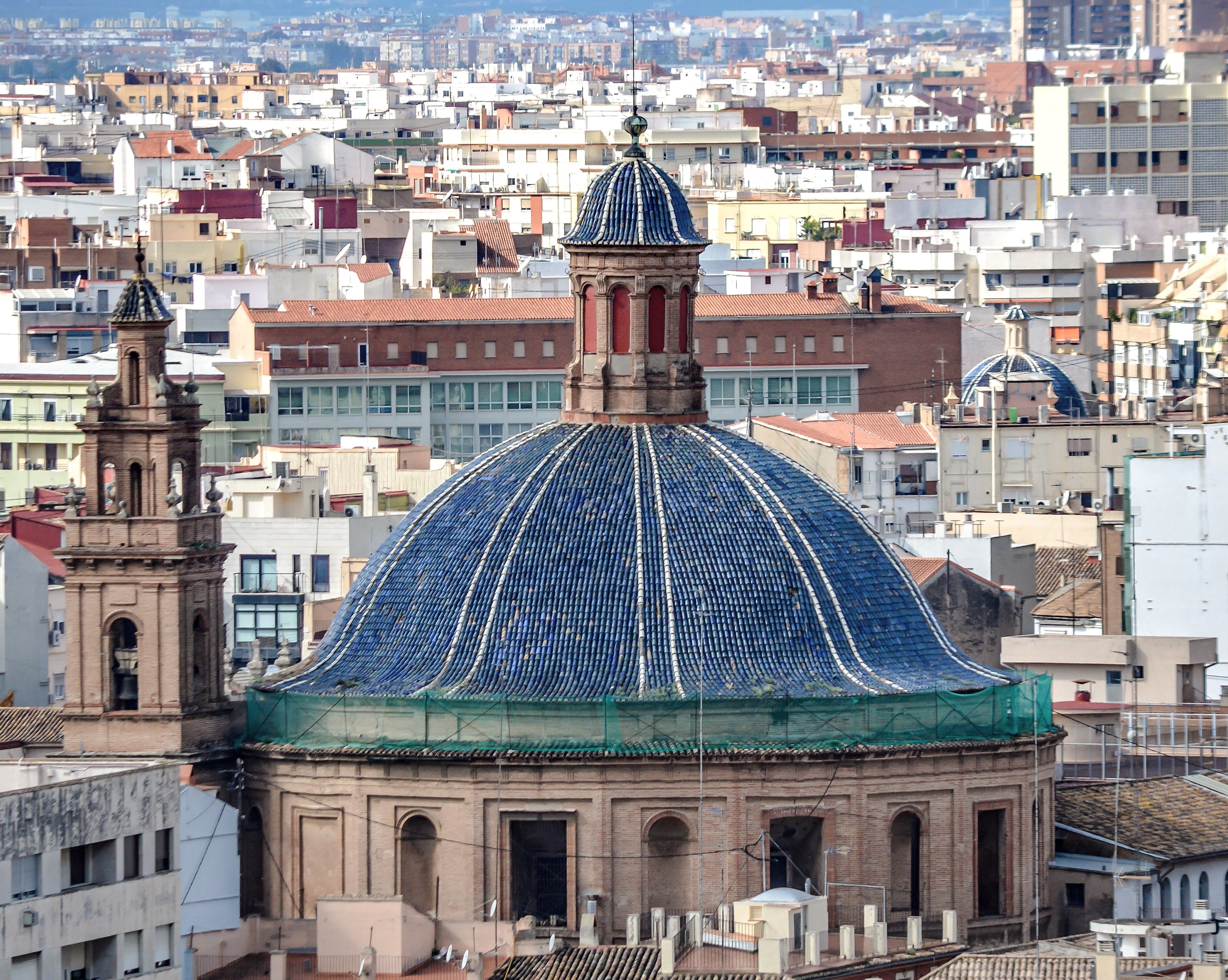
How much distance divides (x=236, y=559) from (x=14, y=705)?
13314 mm

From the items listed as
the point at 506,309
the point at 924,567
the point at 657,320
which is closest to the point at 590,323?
the point at 657,320

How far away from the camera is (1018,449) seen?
112 metres

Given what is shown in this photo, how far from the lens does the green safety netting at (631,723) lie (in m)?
61.4

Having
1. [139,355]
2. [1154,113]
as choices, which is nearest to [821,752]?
[139,355]

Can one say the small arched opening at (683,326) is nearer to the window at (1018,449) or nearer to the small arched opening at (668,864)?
the small arched opening at (668,864)

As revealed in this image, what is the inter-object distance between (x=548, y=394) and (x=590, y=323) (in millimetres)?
61079

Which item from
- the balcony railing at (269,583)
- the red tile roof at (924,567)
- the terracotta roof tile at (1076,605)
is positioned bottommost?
the terracotta roof tile at (1076,605)

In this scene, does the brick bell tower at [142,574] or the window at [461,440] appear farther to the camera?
the window at [461,440]

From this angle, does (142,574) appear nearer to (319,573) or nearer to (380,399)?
(319,573)

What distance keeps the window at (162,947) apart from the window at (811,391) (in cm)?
7812

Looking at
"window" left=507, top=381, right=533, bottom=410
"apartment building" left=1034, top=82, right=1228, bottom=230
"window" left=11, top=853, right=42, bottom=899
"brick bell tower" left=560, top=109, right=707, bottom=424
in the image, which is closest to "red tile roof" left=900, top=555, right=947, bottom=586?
"brick bell tower" left=560, top=109, right=707, bottom=424

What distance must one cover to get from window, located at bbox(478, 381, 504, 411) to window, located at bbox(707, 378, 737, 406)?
217 inches

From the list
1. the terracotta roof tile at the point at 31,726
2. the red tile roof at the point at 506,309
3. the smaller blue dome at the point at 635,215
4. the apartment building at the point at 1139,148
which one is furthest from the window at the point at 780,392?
the smaller blue dome at the point at 635,215

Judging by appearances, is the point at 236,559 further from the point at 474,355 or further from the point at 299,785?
the point at 474,355
